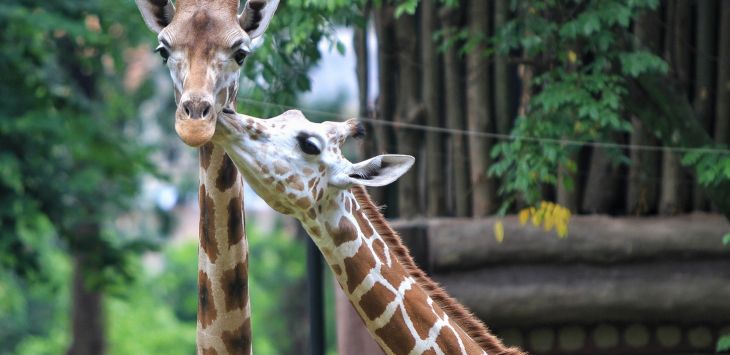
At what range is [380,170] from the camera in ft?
22.0

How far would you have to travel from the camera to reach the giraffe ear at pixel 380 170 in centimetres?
664

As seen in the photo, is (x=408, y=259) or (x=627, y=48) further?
(x=627, y=48)

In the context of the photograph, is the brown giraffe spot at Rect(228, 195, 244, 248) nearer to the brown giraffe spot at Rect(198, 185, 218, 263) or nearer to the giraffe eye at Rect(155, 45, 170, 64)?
the brown giraffe spot at Rect(198, 185, 218, 263)

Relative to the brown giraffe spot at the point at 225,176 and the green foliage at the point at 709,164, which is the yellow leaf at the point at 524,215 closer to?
the green foliage at the point at 709,164

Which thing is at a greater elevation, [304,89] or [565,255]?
[304,89]

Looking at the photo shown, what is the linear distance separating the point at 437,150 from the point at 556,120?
1541 millimetres

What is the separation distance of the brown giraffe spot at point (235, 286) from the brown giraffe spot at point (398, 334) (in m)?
0.92

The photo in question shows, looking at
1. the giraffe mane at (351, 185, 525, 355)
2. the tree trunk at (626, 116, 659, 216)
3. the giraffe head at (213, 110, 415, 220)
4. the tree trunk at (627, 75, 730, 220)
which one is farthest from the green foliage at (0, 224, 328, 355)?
the giraffe head at (213, 110, 415, 220)

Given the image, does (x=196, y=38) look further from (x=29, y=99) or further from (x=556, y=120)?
(x=29, y=99)

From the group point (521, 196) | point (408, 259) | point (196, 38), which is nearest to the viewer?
point (196, 38)

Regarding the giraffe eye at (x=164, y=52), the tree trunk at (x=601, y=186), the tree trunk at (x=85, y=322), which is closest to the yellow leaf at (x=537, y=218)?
the tree trunk at (x=601, y=186)

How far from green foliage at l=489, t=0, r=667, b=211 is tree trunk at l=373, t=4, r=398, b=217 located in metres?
1.29

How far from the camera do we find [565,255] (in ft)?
33.8

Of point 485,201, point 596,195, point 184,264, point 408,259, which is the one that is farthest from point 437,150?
point 184,264
